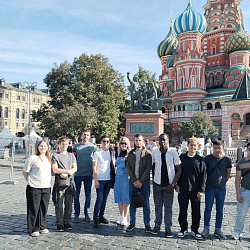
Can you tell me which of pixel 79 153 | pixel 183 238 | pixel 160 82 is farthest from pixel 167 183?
pixel 160 82

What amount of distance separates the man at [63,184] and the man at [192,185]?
2140 mm

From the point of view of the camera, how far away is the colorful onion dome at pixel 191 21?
47156 millimetres

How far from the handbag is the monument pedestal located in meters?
13.6

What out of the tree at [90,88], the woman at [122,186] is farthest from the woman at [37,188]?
the tree at [90,88]

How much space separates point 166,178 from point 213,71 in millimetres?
49434

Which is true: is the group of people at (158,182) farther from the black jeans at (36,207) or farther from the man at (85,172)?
the man at (85,172)

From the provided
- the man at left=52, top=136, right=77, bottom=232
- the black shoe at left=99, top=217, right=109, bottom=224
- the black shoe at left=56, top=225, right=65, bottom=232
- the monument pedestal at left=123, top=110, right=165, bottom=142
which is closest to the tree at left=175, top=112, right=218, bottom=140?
the monument pedestal at left=123, top=110, right=165, bottom=142

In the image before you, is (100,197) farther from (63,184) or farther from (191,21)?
(191,21)

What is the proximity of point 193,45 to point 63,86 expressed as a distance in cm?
2607

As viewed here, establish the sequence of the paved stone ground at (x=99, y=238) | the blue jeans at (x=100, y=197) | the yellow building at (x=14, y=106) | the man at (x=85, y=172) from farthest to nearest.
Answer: the yellow building at (x=14, y=106)
the man at (x=85, y=172)
the blue jeans at (x=100, y=197)
the paved stone ground at (x=99, y=238)

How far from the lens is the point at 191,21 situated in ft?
155

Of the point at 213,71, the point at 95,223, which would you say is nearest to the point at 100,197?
the point at 95,223

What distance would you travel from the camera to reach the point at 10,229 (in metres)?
5.25

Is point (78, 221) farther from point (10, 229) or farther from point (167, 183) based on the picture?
point (167, 183)
